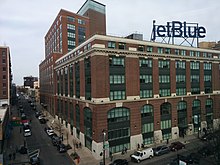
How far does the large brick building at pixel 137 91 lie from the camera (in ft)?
125

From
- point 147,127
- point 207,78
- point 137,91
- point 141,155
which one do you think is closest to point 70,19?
point 137,91

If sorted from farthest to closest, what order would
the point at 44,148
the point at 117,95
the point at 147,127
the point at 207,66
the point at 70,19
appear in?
1. the point at 70,19
2. the point at 207,66
3. the point at 147,127
4. the point at 44,148
5. the point at 117,95

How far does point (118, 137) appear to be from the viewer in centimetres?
3922

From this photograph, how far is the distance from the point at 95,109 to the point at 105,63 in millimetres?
9457

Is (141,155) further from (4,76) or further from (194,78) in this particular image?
(4,76)

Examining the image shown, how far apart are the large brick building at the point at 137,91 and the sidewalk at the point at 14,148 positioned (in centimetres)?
1341

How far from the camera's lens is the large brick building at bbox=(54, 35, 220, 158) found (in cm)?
3803

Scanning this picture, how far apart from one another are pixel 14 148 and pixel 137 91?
31242mm

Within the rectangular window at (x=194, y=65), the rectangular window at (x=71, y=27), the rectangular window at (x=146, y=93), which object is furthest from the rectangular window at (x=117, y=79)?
the rectangular window at (x=71, y=27)

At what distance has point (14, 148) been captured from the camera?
43.3m

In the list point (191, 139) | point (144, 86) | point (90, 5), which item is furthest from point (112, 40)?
point (90, 5)

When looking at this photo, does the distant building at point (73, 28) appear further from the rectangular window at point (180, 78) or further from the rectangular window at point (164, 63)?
the rectangular window at point (180, 78)

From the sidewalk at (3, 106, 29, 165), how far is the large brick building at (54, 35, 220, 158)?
44.0 feet

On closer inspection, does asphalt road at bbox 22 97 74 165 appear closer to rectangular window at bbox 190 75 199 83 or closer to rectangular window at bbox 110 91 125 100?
rectangular window at bbox 110 91 125 100
